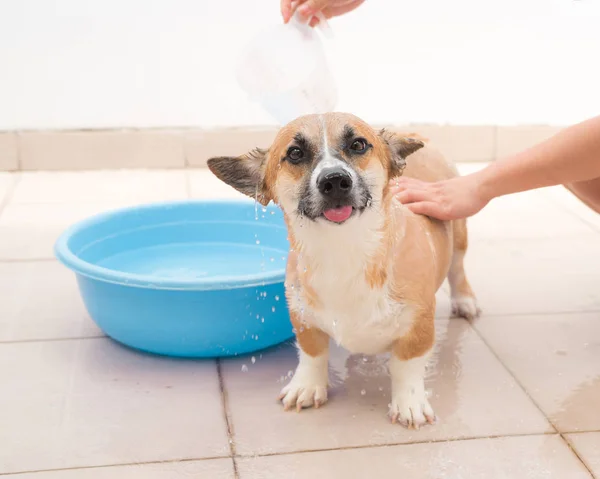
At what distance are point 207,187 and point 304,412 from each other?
1.83 meters

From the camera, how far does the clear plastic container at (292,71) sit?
2.42 metres

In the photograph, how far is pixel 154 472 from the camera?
1.62m

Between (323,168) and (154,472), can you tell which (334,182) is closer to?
(323,168)

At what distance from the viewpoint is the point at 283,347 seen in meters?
2.15

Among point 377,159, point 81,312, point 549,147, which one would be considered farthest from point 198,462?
point 549,147

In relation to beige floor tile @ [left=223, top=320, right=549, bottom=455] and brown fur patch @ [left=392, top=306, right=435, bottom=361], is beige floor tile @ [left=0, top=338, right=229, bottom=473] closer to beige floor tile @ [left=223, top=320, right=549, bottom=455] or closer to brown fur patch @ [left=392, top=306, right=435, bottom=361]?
beige floor tile @ [left=223, top=320, right=549, bottom=455]

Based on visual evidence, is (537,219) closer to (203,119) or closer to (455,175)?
(455,175)

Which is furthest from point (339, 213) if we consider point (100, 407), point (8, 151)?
point (8, 151)

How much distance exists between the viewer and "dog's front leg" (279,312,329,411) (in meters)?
1.83

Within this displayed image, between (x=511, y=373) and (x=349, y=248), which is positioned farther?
(x=511, y=373)

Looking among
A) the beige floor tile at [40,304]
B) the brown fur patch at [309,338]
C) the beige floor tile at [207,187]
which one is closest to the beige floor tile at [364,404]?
the brown fur patch at [309,338]

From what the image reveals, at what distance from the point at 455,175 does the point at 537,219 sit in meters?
1.18

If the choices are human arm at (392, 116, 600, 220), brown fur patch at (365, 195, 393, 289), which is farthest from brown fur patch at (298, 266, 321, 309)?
human arm at (392, 116, 600, 220)

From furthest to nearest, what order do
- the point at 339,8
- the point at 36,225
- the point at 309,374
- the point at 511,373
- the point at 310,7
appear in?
the point at 36,225 → the point at 339,8 → the point at 310,7 → the point at 511,373 → the point at 309,374
